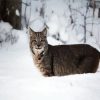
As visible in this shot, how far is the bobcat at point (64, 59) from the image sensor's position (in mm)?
7925

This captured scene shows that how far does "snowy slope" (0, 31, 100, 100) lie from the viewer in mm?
6598

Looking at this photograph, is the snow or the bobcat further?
the snow

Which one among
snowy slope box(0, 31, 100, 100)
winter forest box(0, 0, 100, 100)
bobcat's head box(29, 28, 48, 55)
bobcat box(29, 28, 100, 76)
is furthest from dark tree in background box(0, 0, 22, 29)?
bobcat's head box(29, 28, 48, 55)

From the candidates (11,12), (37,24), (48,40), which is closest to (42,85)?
(48,40)

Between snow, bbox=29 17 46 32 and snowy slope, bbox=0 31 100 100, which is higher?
snow, bbox=29 17 46 32

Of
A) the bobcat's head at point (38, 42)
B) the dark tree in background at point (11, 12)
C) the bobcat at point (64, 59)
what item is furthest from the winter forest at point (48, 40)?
the bobcat's head at point (38, 42)

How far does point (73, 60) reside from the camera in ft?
26.6

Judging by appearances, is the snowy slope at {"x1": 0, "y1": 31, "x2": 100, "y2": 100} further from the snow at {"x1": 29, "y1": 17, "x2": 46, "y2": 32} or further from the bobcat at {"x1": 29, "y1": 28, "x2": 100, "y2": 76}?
the snow at {"x1": 29, "y1": 17, "x2": 46, "y2": 32}

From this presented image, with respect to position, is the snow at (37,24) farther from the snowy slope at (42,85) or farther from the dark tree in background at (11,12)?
the snowy slope at (42,85)

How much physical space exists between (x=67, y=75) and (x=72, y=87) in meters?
1.05

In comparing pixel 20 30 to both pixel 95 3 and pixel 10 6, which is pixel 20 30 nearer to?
pixel 10 6

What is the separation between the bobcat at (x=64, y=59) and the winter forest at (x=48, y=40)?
21cm

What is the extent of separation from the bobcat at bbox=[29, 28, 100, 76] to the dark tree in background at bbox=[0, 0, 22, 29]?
3381 millimetres

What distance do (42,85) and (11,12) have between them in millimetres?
4681
